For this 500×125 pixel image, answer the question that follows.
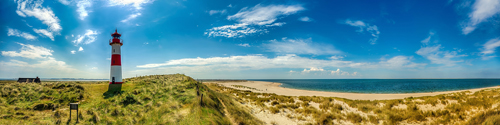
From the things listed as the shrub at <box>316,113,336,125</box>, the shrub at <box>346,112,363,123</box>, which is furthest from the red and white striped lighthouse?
the shrub at <box>346,112,363,123</box>

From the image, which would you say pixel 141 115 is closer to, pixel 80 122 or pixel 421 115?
pixel 80 122

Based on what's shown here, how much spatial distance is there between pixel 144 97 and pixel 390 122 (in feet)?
53.7

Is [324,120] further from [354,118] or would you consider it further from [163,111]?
[163,111]

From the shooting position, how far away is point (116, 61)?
15.1 m

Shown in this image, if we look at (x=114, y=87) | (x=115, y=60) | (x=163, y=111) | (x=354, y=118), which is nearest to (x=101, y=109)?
(x=163, y=111)

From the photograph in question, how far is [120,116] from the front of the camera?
27.3ft

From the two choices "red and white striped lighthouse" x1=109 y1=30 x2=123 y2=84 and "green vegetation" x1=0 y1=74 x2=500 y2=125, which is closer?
"green vegetation" x1=0 y1=74 x2=500 y2=125

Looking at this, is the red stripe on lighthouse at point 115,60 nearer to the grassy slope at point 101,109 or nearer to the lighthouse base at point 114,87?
the lighthouse base at point 114,87

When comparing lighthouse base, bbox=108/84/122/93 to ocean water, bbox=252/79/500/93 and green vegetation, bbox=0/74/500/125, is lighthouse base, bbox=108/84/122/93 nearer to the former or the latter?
green vegetation, bbox=0/74/500/125

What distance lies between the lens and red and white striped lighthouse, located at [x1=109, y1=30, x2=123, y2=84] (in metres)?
15.0

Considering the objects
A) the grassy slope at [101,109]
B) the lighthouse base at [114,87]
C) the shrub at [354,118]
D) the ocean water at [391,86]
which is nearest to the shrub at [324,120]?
the shrub at [354,118]

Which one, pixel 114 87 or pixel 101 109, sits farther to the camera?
pixel 114 87

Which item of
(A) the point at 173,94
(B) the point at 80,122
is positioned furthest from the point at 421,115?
(B) the point at 80,122

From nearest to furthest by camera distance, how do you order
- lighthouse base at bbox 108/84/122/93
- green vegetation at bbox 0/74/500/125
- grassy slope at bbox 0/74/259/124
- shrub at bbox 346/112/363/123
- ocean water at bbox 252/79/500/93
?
1. grassy slope at bbox 0/74/259/124
2. green vegetation at bbox 0/74/500/125
3. shrub at bbox 346/112/363/123
4. lighthouse base at bbox 108/84/122/93
5. ocean water at bbox 252/79/500/93
